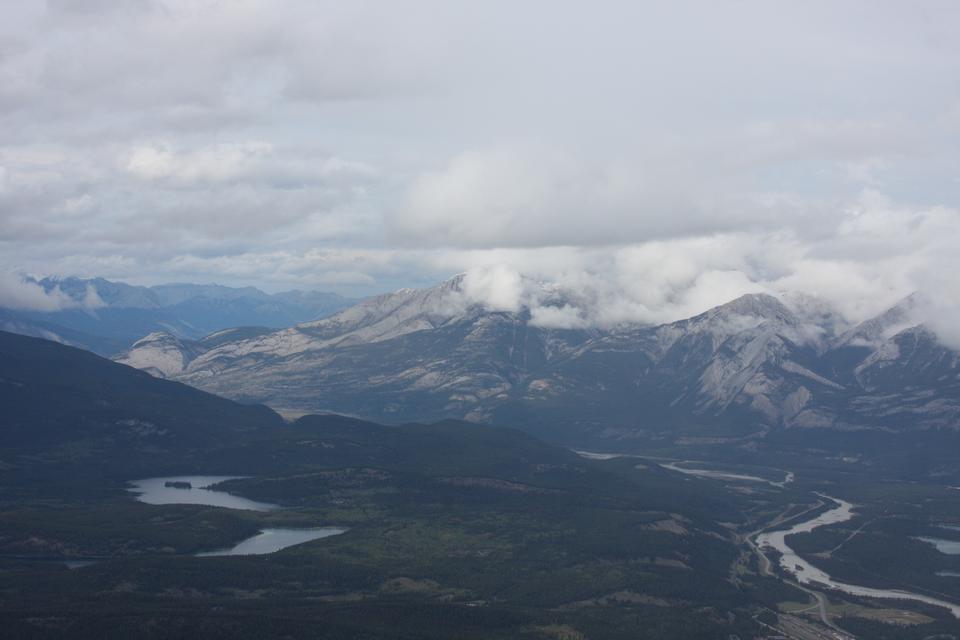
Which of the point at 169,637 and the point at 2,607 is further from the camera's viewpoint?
the point at 2,607

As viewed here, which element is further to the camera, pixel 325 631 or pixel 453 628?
pixel 453 628

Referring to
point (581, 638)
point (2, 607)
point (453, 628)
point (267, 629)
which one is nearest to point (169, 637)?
point (267, 629)

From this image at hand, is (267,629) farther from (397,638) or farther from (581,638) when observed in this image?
(581,638)

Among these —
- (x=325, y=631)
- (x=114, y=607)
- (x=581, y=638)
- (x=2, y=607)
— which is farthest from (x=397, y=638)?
(x=2, y=607)

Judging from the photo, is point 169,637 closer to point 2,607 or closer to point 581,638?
point 2,607

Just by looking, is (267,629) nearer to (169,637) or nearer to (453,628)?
(169,637)

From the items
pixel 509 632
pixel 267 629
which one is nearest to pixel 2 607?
pixel 267 629

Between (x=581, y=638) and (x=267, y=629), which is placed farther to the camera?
(x=581, y=638)
